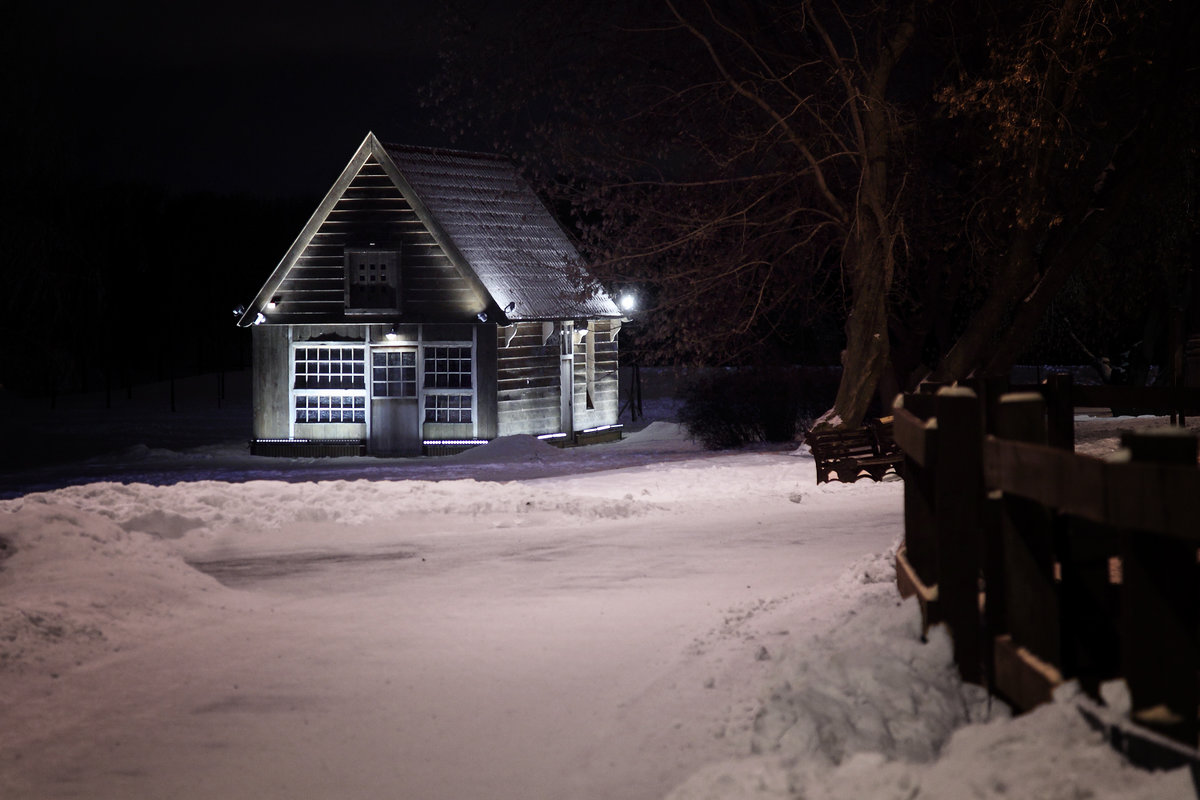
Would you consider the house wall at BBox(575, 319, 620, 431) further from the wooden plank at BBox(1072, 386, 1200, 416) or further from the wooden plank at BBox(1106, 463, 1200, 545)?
the wooden plank at BBox(1106, 463, 1200, 545)

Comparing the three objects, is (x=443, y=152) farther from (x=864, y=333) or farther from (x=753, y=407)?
(x=864, y=333)

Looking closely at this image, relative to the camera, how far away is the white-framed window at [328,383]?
2886 cm

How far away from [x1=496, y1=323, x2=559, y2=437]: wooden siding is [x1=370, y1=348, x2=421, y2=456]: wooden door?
207cm

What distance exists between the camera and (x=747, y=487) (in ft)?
55.7

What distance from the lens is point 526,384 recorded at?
95.5 ft

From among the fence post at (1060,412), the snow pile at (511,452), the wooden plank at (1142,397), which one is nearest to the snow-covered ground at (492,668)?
the fence post at (1060,412)

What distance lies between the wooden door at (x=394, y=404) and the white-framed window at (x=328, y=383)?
1.15 ft

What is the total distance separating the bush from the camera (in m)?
28.5

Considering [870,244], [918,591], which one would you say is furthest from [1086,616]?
[870,244]

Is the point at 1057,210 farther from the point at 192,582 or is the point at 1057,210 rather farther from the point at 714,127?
the point at 192,582

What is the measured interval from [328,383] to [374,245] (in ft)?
11.4

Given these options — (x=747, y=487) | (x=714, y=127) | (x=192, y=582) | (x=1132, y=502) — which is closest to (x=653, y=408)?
(x=714, y=127)

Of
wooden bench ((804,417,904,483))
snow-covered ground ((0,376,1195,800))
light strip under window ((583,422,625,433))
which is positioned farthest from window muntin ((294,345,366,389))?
snow-covered ground ((0,376,1195,800))

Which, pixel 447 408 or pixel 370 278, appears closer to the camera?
pixel 447 408
